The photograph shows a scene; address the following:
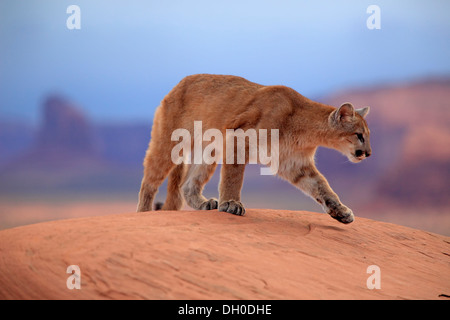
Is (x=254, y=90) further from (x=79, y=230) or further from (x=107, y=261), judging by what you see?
(x=107, y=261)

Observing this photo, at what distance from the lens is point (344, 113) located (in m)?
5.38

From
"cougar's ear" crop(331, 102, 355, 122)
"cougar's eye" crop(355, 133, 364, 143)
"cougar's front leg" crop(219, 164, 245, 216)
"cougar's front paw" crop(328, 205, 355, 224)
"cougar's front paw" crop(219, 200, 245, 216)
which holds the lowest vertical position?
"cougar's front paw" crop(328, 205, 355, 224)

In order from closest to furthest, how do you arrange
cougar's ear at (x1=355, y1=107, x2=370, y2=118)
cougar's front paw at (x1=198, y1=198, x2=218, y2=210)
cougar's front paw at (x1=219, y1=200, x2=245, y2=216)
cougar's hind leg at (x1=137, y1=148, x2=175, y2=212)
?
1. cougar's front paw at (x1=219, y1=200, x2=245, y2=216)
2. cougar's ear at (x1=355, y1=107, x2=370, y2=118)
3. cougar's front paw at (x1=198, y1=198, x2=218, y2=210)
4. cougar's hind leg at (x1=137, y1=148, x2=175, y2=212)

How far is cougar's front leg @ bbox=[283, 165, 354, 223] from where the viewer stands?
5371mm

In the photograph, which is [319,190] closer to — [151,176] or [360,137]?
[360,137]

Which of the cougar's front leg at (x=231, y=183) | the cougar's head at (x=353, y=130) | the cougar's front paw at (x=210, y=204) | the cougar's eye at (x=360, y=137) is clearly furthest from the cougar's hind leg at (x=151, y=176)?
the cougar's eye at (x=360, y=137)

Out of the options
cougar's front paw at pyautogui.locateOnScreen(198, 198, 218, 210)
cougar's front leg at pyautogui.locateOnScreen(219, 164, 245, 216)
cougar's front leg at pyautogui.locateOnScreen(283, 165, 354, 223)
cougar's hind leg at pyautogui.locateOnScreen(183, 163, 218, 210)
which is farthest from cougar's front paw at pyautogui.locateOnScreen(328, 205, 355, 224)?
cougar's hind leg at pyautogui.locateOnScreen(183, 163, 218, 210)

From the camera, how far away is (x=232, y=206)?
5109mm

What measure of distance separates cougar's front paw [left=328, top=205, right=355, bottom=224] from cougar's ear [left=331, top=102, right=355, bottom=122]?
3.40 feet

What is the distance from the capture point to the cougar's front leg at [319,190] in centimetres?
537

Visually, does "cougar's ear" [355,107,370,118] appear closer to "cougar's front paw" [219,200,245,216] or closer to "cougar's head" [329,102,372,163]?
"cougar's head" [329,102,372,163]

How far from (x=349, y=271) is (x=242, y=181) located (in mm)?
1807

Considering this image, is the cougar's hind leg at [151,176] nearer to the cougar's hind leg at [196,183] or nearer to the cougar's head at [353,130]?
the cougar's hind leg at [196,183]
